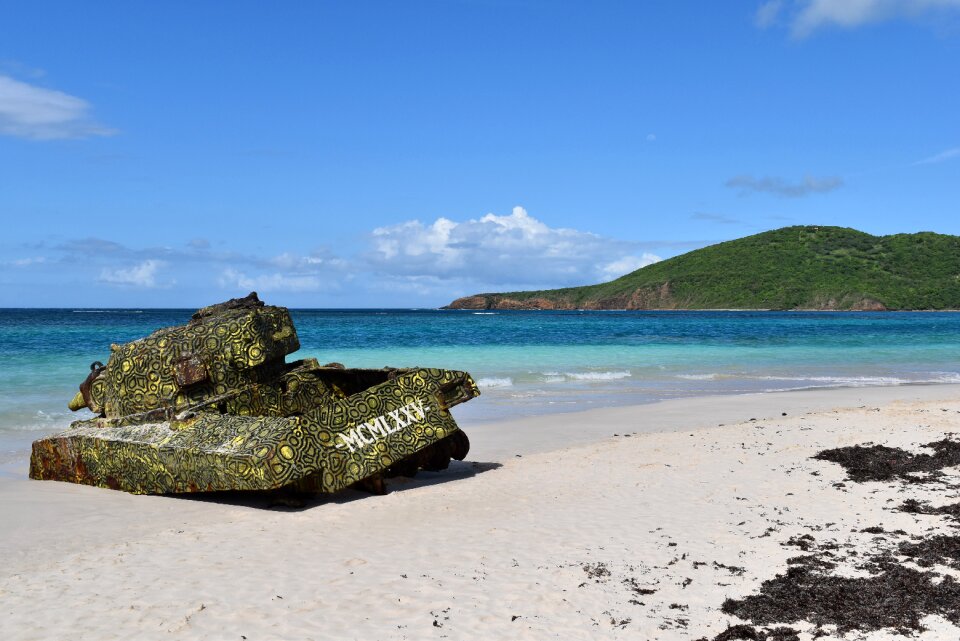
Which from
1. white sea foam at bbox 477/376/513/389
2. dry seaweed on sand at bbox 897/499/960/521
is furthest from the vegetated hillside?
dry seaweed on sand at bbox 897/499/960/521

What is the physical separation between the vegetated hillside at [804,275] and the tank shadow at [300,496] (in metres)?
119

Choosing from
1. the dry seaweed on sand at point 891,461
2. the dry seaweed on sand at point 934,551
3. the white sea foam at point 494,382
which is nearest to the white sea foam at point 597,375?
the white sea foam at point 494,382

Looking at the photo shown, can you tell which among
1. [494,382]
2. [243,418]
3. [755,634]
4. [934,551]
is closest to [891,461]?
[934,551]

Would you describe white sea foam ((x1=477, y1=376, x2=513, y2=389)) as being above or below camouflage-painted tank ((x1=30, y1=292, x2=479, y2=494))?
below

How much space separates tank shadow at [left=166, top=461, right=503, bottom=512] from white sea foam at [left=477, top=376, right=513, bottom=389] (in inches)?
449

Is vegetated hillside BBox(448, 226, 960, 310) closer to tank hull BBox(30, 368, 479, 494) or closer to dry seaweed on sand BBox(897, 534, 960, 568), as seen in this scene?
tank hull BBox(30, 368, 479, 494)

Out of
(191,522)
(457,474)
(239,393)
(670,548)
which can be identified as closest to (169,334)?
(239,393)

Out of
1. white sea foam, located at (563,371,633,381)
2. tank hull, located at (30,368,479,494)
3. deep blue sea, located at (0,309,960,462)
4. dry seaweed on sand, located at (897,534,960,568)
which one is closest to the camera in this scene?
dry seaweed on sand, located at (897,534,960,568)

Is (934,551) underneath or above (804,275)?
underneath

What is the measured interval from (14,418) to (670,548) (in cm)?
1323

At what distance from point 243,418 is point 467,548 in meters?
3.27

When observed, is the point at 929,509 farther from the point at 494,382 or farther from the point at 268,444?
the point at 494,382

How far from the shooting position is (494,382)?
22.4 metres

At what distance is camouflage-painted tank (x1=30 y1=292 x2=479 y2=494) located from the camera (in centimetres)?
819
